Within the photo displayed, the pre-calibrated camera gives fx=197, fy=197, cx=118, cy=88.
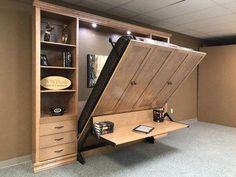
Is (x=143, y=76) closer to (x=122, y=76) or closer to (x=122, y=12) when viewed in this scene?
(x=122, y=76)

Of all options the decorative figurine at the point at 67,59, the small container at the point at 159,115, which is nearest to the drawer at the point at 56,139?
the decorative figurine at the point at 67,59

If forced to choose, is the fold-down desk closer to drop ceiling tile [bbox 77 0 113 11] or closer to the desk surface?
the desk surface

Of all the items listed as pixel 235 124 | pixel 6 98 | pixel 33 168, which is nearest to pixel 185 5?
pixel 6 98

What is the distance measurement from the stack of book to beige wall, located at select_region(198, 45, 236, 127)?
162 inches

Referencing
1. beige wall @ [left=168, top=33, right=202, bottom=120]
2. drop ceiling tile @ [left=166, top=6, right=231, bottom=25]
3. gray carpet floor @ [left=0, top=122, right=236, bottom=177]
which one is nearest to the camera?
gray carpet floor @ [left=0, top=122, right=236, bottom=177]

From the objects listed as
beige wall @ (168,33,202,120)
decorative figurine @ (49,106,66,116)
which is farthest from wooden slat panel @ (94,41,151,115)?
beige wall @ (168,33,202,120)

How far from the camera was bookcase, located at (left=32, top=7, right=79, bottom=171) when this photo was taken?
2.71 m

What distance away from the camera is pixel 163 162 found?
3131 mm

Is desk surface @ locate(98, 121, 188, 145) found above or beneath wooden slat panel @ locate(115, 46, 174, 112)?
beneath

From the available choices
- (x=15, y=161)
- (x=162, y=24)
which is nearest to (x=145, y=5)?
(x=162, y=24)

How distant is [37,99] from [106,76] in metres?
1.00

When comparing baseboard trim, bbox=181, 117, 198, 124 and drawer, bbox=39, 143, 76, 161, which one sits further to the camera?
baseboard trim, bbox=181, 117, 198, 124

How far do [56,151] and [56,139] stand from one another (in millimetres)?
181

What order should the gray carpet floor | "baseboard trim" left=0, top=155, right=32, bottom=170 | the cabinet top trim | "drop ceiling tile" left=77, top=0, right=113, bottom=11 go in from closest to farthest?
1. the cabinet top trim
2. the gray carpet floor
3. "baseboard trim" left=0, top=155, right=32, bottom=170
4. "drop ceiling tile" left=77, top=0, right=113, bottom=11
